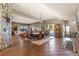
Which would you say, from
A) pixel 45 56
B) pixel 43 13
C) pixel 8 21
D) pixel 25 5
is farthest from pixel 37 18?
pixel 45 56

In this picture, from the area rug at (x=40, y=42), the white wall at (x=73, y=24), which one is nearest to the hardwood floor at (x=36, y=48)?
the area rug at (x=40, y=42)

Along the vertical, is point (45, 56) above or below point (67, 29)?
below

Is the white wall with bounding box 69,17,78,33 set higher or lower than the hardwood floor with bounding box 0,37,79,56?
higher

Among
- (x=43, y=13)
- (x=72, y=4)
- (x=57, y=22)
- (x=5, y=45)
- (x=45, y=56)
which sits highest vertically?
(x=72, y=4)

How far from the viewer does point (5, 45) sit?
2793mm

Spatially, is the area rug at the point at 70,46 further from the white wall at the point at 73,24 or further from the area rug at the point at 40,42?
the area rug at the point at 40,42

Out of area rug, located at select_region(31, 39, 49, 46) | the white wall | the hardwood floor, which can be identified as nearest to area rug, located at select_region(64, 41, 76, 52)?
the hardwood floor

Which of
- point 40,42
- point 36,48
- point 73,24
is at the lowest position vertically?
point 36,48

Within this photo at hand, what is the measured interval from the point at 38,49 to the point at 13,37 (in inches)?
22.5

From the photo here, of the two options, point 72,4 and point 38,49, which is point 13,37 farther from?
point 72,4

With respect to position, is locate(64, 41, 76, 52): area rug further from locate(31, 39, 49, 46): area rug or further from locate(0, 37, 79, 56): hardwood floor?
locate(31, 39, 49, 46): area rug

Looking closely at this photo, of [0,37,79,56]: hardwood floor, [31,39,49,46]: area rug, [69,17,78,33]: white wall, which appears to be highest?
[69,17,78,33]: white wall

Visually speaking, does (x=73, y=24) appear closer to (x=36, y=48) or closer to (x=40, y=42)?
(x=40, y=42)

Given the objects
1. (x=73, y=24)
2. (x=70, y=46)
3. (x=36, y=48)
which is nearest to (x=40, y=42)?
(x=36, y=48)
